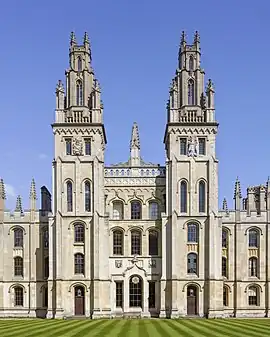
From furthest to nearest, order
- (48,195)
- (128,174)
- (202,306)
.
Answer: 1. (48,195)
2. (128,174)
3. (202,306)

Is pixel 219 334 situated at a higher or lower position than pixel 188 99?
lower

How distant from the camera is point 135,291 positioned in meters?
65.9

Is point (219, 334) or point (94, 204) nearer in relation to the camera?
point (219, 334)

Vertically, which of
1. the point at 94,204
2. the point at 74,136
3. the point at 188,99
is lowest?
the point at 94,204

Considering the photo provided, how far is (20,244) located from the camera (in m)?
69.0

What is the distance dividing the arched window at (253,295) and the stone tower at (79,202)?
17.0 metres

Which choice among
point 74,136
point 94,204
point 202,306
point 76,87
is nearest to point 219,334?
point 202,306

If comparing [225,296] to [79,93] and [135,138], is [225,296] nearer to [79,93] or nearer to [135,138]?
[135,138]

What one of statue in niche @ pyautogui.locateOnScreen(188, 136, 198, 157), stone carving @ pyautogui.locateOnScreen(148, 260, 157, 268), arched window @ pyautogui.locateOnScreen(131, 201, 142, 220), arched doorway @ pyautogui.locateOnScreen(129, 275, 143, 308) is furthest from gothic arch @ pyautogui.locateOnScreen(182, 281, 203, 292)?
statue in niche @ pyautogui.locateOnScreen(188, 136, 198, 157)

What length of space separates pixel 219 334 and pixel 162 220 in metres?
26.1

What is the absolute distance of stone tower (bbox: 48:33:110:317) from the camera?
6400 centimetres

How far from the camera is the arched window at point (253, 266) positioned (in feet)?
226

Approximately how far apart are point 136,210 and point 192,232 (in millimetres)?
7166

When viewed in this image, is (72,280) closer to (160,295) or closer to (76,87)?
(160,295)
